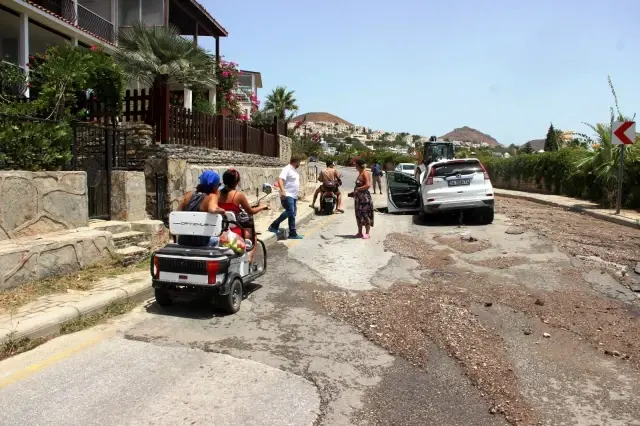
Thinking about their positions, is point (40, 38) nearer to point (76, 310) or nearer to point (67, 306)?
point (67, 306)

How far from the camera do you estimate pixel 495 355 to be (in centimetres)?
484

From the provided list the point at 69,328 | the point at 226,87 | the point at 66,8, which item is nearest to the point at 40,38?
the point at 66,8

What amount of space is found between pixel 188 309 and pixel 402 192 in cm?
1088

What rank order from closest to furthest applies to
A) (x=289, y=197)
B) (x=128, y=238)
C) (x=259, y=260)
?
(x=259, y=260) → (x=128, y=238) → (x=289, y=197)

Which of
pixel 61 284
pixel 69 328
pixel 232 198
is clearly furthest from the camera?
pixel 232 198

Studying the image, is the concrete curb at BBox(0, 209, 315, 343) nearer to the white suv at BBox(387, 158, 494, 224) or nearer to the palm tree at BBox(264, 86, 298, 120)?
the white suv at BBox(387, 158, 494, 224)

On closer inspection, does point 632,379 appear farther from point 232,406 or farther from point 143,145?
point 143,145

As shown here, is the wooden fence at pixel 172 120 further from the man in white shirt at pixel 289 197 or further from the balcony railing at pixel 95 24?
the balcony railing at pixel 95 24

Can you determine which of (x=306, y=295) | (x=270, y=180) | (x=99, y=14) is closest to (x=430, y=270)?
(x=306, y=295)

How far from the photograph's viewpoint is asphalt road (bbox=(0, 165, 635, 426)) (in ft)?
12.2

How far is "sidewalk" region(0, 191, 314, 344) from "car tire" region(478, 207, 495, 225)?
30.1ft

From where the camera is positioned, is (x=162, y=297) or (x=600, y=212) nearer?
(x=162, y=297)

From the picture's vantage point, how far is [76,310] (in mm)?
5656

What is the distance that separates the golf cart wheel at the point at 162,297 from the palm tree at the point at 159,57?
12.1 m
